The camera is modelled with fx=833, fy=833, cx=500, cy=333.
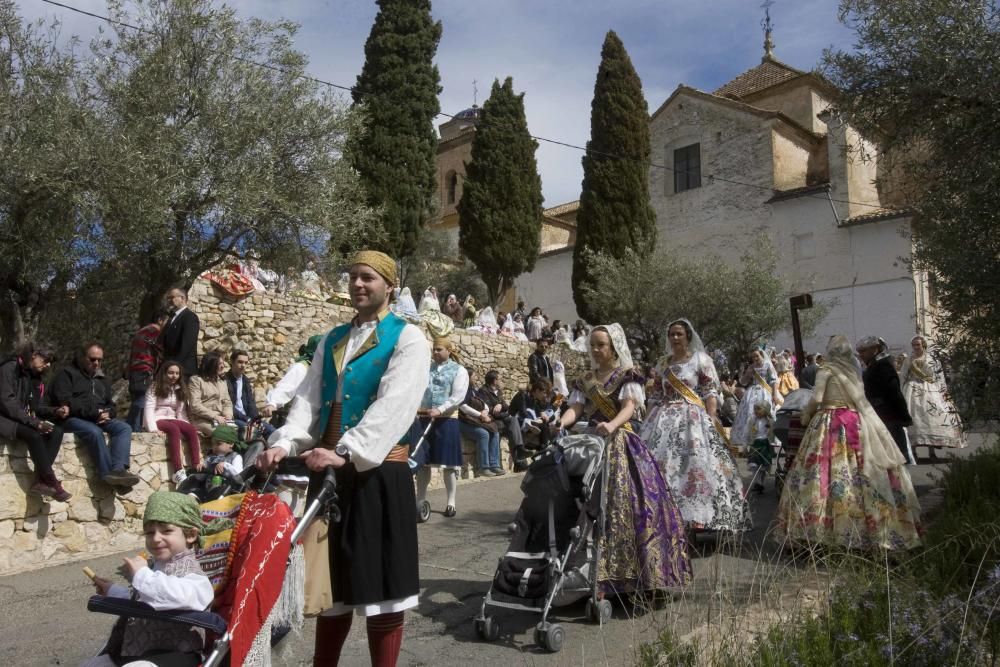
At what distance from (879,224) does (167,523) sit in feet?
94.8

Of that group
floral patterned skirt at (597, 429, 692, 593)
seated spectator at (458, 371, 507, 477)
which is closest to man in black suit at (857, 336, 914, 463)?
floral patterned skirt at (597, 429, 692, 593)

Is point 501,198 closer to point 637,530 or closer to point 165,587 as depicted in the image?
point 637,530

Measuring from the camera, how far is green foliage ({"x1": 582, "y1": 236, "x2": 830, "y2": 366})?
1049 inches

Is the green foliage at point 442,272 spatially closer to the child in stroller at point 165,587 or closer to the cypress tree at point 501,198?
the cypress tree at point 501,198

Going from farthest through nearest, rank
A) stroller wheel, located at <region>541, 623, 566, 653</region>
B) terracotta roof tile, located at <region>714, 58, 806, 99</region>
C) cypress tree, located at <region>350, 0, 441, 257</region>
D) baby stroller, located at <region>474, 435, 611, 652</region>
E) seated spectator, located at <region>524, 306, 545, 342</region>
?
1. terracotta roof tile, located at <region>714, 58, 806, 99</region>
2. seated spectator, located at <region>524, 306, 545, 342</region>
3. cypress tree, located at <region>350, 0, 441, 257</region>
4. baby stroller, located at <region>474, 435, 611, 652</region>
5. stroller wheel, located at <region>541, 623, 566, 653</region>

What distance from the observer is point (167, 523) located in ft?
10.3

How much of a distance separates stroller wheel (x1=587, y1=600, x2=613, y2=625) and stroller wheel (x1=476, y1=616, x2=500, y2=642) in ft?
2.03

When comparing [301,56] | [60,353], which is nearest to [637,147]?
[301,56]

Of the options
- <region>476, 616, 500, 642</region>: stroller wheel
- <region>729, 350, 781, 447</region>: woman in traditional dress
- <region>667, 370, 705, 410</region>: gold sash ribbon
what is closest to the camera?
<region>476, 616, 500, 642</region>: stroller wheel

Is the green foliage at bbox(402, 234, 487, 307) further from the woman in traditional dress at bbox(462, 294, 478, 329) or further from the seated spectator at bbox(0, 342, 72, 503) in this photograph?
the seated spectator at bbox(0, 342, 72, 503)

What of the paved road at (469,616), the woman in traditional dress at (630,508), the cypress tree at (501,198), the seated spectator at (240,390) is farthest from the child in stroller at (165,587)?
the cypress tree at (501,198)

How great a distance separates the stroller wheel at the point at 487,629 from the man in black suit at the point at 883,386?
5464 millimetres

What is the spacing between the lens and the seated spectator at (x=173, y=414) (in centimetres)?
805

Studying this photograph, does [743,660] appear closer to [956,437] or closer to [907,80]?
[907,80]
